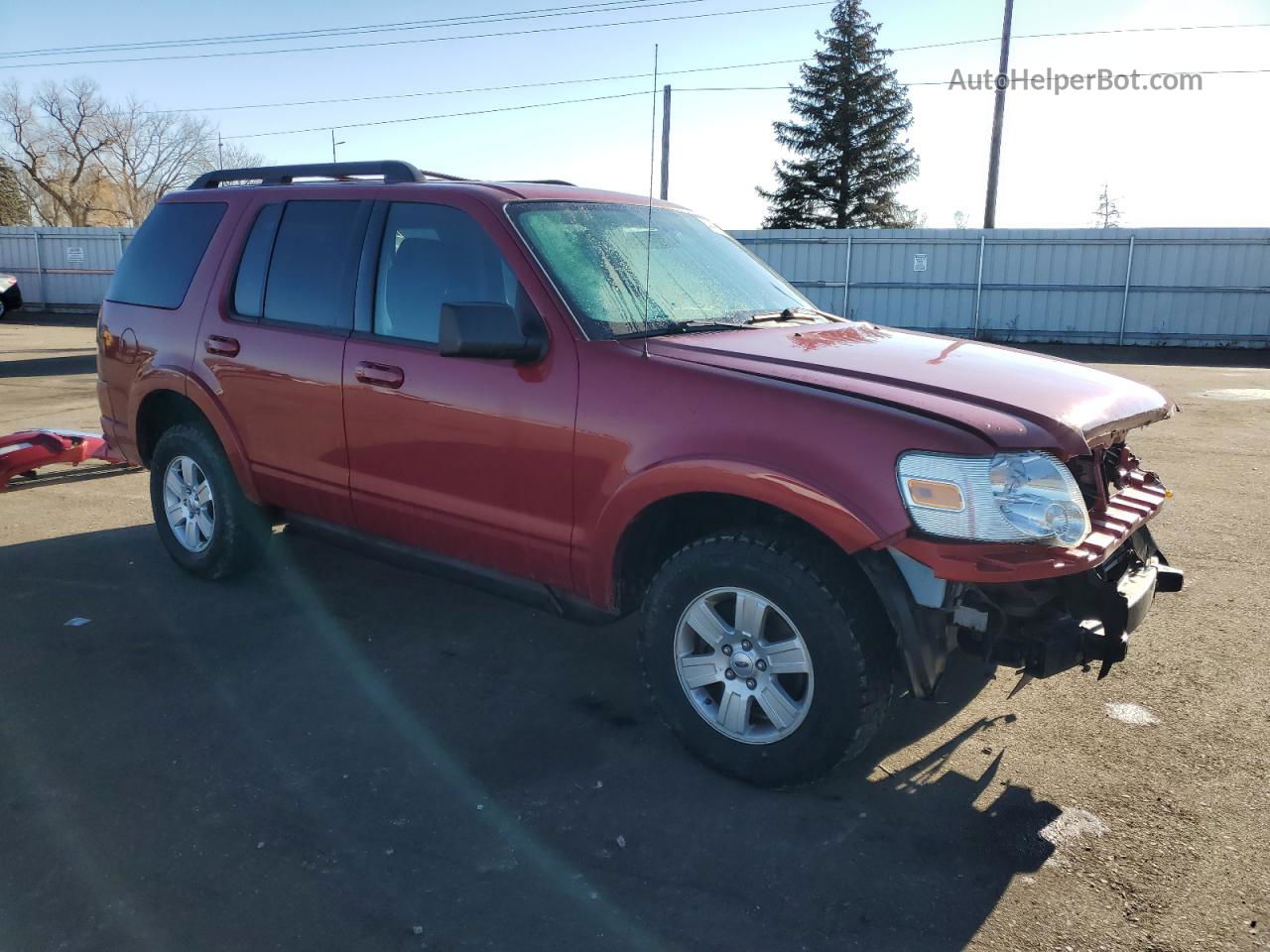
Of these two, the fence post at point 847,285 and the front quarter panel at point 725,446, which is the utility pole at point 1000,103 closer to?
the fence post at point 847,285

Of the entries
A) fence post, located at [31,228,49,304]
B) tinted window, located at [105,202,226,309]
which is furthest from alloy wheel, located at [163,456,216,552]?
fence post, located at [31,228,49,304]

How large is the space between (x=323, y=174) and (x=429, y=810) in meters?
3.04

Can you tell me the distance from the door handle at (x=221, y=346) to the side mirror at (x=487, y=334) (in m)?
1.77

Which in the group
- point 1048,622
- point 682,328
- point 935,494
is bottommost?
point 1048,622

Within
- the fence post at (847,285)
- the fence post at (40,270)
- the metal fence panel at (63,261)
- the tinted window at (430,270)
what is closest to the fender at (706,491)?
the tinted window at (430,270)

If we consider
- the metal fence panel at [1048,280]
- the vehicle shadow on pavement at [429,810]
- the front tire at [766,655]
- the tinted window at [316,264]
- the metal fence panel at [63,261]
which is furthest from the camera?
the metal fence panel at [63,261]

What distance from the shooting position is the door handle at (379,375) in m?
3.93

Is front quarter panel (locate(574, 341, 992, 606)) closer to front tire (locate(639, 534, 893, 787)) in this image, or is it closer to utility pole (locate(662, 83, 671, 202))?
front tire (locate(639, 534, 893, 787))

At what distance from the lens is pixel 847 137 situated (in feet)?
130

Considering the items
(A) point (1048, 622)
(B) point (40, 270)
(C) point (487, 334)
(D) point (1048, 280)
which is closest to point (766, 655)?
(A) point (1048, 622)

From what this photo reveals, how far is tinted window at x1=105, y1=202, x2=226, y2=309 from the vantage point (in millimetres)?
4980

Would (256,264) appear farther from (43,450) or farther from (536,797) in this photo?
(43,450)

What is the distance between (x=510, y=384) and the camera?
3.60 metres

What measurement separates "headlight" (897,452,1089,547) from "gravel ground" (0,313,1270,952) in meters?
0.98
